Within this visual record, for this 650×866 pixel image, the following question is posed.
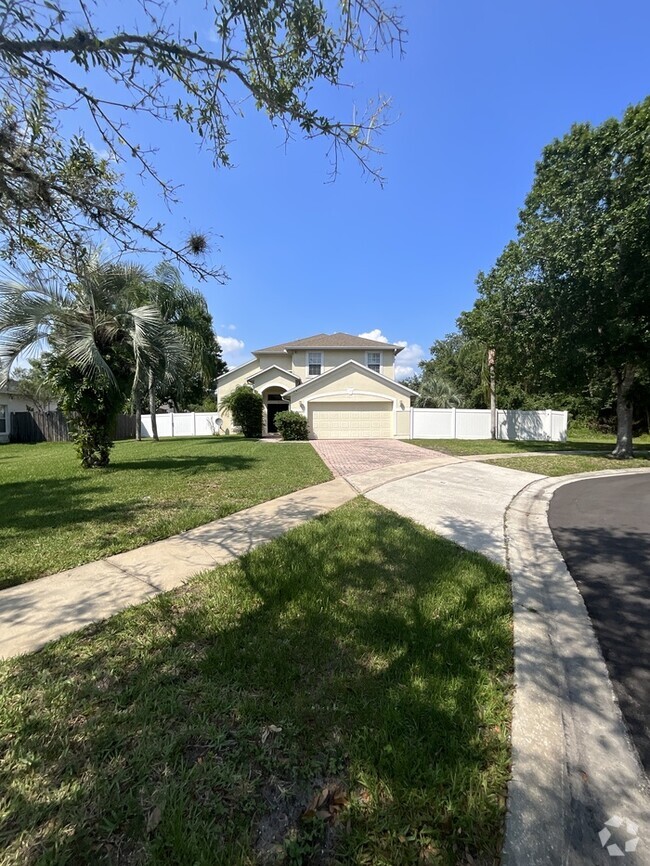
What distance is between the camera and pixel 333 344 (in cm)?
2702

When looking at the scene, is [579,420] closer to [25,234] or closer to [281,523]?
[281,523]

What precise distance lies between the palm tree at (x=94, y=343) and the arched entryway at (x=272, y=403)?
15548mm

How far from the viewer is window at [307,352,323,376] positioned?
1056 inches

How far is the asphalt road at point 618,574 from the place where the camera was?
92.6 inches

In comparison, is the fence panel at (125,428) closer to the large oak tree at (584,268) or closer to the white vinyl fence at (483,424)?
the white vinyl fence at (483,424)

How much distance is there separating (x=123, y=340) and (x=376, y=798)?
994 cm

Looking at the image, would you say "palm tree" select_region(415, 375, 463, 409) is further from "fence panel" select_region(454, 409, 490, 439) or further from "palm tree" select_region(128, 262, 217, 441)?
"palm tree" select_region(128, 262, 217, 441)

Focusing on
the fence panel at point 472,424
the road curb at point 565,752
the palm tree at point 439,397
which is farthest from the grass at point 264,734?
the palm tree at point 439,397

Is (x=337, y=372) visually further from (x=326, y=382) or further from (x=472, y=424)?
(x=472, y=424)

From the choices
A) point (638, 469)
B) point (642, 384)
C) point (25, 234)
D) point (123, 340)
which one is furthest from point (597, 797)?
point (642, 384)

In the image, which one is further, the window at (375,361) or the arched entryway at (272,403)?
the window at (375,361)

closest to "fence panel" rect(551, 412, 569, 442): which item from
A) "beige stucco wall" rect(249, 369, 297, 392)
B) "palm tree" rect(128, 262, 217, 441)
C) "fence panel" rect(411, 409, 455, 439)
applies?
"fence panel" rect(411, 409, 455, 439)

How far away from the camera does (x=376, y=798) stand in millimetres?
1646

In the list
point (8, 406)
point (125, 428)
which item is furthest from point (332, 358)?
point (8, 406)
